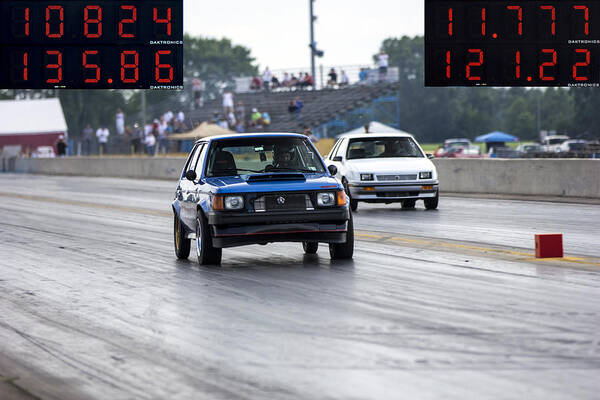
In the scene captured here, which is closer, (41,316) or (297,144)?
(41,316)

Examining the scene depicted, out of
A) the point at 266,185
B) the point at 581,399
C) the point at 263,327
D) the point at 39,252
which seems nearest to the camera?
the point at 581,399

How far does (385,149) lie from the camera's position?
24766 mm

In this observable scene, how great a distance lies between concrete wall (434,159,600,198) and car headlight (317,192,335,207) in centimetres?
1466

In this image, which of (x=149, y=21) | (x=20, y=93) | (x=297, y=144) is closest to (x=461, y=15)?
(x=149, y=21)

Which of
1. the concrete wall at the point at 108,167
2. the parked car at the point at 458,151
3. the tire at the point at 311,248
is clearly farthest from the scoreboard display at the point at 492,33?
the parked car at the point at 458,151

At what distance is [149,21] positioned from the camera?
22375 millimetres

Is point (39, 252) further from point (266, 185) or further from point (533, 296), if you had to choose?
point (533, 296)

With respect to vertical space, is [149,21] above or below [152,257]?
above

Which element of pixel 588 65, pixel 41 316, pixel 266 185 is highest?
pixel 588 65

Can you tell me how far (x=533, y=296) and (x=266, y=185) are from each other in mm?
3904

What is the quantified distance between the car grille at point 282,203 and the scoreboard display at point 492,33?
10.5m

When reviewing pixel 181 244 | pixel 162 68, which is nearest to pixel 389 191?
pixel 162 68

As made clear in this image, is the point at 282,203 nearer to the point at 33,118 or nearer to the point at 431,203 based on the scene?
the point at 431,203

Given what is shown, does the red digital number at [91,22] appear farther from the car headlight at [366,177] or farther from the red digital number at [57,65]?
the car headlight at [366,177]
